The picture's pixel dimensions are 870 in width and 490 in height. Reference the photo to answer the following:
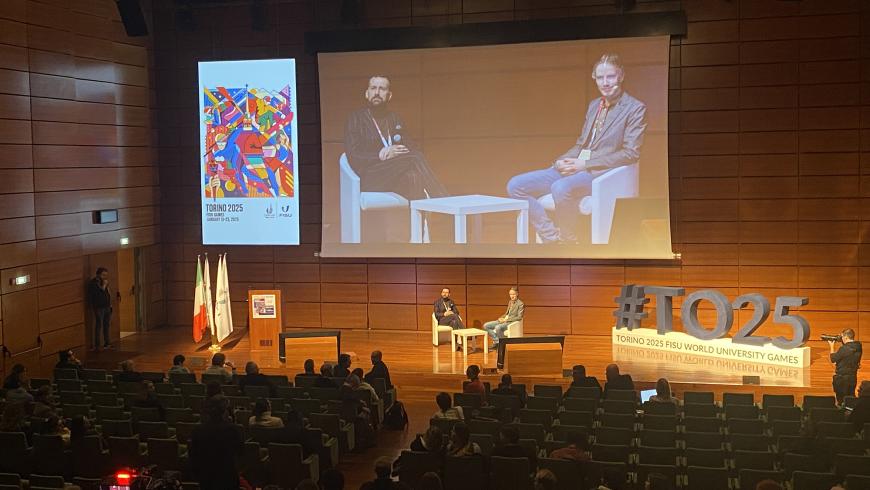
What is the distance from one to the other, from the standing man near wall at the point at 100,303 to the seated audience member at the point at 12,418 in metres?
6.53

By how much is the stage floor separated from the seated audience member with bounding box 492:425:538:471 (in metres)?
5.50

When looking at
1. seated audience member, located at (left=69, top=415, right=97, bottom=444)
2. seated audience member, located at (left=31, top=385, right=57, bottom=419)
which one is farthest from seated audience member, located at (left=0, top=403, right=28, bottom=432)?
seated audience member, located at (left=69, top=415, right=97, bottom=444)

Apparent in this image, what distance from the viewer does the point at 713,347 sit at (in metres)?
13.8

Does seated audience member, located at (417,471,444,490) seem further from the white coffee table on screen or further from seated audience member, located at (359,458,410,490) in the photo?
the white coffee table on screen

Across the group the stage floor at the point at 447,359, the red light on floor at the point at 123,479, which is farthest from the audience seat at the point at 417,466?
the stage floor at the point at 447,359

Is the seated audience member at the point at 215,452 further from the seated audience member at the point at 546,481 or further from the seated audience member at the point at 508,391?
the seated audience member at the point at 508,391

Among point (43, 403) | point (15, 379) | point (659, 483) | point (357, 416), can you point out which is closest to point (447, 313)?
point (357, 416)

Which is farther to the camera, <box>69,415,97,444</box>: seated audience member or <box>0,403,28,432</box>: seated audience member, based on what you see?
<box>0,403,28,432</box>: seated audience member

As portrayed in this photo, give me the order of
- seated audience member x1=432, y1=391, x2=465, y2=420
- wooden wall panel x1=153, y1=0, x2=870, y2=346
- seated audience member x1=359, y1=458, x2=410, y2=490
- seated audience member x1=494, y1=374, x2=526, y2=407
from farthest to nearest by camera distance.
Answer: wooden wall panel x1=153, y1=0, x2=870, y2=346
seated audience member x1=494, y1=374, x2=526, y2=407
seated audience member x1=432, y1=391, x2=465, y2=420
seated audience member x1=359, y1=458, x2=410, y2=490

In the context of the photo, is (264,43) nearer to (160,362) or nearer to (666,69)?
(160,362)

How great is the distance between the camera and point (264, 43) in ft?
55.0

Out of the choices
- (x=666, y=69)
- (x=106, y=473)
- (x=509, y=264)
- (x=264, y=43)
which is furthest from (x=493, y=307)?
(x=106, y=473)

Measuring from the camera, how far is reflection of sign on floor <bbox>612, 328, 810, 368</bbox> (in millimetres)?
13094

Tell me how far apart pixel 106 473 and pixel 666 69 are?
10847 mm
